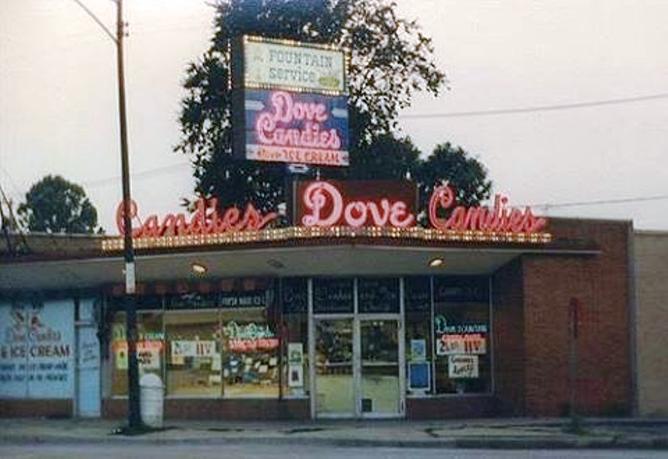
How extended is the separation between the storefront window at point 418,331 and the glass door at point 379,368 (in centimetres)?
32

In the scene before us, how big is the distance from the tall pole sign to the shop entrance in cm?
514

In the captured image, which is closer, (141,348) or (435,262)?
(435,262)

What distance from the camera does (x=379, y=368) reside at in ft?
101

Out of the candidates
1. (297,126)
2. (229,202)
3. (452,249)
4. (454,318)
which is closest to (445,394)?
(454,318)

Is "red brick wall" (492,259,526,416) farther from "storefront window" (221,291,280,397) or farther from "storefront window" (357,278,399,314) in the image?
"storefront window" (221,291,280,397)


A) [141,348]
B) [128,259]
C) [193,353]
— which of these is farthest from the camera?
[141,348]

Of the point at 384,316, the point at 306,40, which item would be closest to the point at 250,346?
the point at 384,316

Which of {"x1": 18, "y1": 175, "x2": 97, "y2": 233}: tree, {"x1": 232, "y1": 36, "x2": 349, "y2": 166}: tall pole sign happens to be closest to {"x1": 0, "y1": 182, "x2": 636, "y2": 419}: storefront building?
{"x1": 232, "y1": 36, "x2": 349, "y2": 166}: tall pole sign

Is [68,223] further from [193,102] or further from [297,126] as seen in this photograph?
[297,126]

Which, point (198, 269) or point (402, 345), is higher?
point (198, 269)

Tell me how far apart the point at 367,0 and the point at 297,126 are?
62.2 feet

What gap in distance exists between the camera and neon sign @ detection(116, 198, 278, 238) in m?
29.4

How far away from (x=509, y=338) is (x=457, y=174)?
38934mm

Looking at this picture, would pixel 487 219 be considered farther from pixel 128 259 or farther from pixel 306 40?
pixel 306 40
